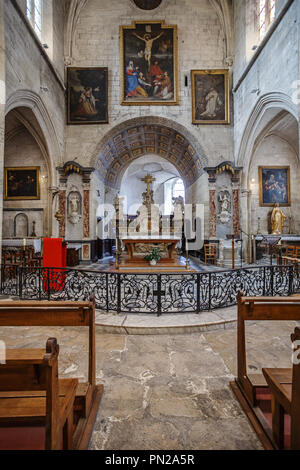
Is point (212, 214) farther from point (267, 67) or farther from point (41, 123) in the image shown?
point (41, 123)

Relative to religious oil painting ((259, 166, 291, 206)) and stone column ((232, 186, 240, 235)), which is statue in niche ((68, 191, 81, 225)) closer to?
stone column ((232, 186, 240, 235))

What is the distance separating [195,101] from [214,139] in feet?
6.66

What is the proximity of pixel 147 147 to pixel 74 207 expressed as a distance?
20.4 ft

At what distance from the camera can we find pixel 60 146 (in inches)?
435

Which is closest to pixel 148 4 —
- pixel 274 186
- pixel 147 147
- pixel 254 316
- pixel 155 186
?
pixel 147 147

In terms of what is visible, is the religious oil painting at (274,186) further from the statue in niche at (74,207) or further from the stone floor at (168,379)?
the stone floor at (168,379)

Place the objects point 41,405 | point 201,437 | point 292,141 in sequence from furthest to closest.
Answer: point 292,141
point 201,437
point 41,405

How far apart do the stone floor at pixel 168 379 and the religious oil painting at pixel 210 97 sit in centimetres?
1031

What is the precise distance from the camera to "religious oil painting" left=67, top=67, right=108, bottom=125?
11406 mm

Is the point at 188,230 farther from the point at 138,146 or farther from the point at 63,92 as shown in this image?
the point at 63,92

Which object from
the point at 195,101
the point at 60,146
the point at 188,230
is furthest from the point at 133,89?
the point at 188,230

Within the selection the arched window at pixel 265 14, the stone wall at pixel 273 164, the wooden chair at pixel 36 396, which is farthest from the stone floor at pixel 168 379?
the arched window at pixel 265 14

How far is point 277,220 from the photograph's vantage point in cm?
1180

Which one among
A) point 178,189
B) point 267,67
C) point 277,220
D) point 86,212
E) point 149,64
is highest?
point 149,64
